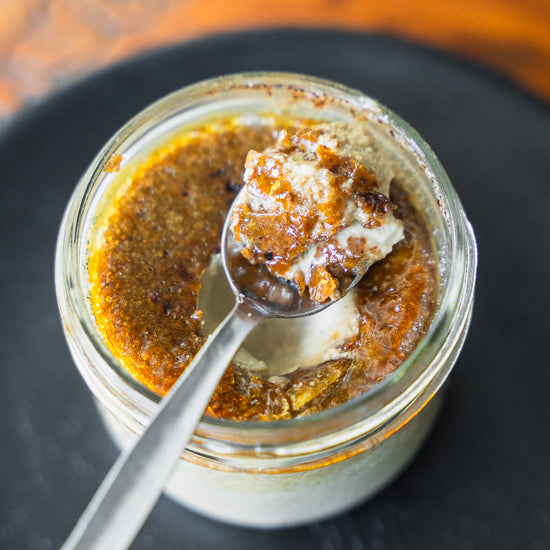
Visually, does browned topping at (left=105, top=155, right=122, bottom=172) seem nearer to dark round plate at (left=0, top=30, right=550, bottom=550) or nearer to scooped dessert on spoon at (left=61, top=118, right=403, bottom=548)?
scooped dessert on spoon at (left=61, top=118, right=403, bottom=548)

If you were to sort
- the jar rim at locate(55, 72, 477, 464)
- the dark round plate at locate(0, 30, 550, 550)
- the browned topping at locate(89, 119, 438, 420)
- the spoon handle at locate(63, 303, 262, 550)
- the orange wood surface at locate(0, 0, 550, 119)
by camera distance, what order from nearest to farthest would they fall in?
the spoon handle at locate(63, 303, 262, 550) < the jar rim at locate(55, 72, 477, 464) < the browned topping at locate(89, 119, 438, 420) < the dark round plate at locate(0, 30, 550, 550) < the orange wood surface at locate(0, 0, 550, 119)

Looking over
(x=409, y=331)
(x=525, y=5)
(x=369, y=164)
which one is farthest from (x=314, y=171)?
(x=525, y=5)

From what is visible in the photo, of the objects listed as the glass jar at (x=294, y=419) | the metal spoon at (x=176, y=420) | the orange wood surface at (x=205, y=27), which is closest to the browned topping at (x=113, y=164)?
the glass jar at (x=294, y=419)

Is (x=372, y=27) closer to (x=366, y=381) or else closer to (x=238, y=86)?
(x=238, y=86)

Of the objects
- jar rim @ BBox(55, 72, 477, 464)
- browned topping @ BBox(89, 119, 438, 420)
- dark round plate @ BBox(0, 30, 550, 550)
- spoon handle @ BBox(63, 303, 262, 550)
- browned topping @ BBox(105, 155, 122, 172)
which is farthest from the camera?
dark round plate @ BBox(0, 30, 550, 550)

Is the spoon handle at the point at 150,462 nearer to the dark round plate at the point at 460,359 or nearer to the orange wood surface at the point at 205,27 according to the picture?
the dark round plate at the point at 460,359

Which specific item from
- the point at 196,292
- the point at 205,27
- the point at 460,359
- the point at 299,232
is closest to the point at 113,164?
the point at 196,292

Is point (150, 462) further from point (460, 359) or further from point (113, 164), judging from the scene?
point (460, 359)

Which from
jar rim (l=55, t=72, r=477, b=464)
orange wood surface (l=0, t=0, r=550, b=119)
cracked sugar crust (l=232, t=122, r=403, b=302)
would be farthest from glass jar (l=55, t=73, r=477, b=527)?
orange wood surface (l=0, t=0, r=550, b=119)
